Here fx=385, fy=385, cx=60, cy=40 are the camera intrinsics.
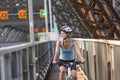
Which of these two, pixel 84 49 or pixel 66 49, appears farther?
pixel 84 49

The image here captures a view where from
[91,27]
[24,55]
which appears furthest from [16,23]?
[24,55]

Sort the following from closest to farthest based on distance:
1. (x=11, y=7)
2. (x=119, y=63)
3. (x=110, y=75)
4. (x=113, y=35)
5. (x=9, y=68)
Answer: (x=9, y=68)
(x=119, y=63)
(x=110, y=75)
(x=113, y=35)
(x=11, y=7)

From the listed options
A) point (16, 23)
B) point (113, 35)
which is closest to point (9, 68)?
point (113, 35)

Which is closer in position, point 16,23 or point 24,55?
point 24,55

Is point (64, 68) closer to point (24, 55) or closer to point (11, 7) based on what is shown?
point (24, 55)

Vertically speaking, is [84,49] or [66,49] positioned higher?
[66,49]

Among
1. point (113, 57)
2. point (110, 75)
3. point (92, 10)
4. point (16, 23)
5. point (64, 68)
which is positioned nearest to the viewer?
point (113, 57)

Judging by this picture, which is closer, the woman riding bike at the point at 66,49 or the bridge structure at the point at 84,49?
the bridge structure at the point at 84,49

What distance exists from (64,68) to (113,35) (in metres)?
11.9

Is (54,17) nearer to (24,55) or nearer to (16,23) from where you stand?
(16,23)

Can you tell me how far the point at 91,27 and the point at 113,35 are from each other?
9.41ft

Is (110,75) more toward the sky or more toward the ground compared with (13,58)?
more toward the ground

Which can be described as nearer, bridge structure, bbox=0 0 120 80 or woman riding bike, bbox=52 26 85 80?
bridge structure, bbox=0 0 120 80

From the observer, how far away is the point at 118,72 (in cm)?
636
